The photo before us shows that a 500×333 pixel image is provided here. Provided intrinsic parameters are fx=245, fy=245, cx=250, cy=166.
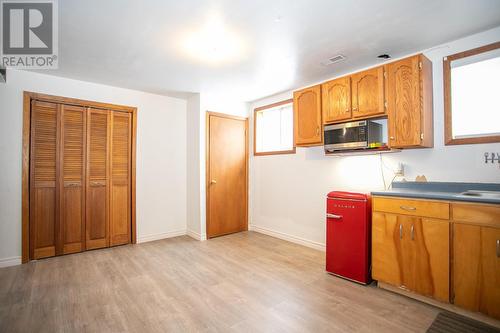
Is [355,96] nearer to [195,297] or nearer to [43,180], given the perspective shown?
[195,297]

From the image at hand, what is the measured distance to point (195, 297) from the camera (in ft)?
7.84

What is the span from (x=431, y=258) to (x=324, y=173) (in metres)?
1.74

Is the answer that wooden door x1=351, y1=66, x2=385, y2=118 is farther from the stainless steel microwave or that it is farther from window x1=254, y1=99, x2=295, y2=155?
window x1=254, y1=99, x2=295, y2=155

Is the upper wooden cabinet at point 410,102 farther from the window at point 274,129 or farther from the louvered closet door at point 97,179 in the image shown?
the louvered closet door at point 97,179

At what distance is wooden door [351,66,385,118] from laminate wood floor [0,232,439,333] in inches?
76.2

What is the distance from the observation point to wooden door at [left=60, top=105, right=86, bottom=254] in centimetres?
350

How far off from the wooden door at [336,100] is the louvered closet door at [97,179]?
3308mm

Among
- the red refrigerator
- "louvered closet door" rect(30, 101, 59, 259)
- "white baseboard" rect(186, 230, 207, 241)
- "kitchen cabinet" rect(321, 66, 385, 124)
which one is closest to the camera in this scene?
the red refrigerator

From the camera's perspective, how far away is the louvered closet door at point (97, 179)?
3.71m

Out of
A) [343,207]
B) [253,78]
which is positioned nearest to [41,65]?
[253,78]

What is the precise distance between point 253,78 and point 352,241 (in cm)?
255

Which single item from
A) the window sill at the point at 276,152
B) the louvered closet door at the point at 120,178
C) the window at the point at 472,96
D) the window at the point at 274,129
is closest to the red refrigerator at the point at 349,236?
the window at the point at 472,96

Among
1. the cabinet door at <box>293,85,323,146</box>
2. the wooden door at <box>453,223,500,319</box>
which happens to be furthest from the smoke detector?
the wooden door at <box>453,223,500,319</box>

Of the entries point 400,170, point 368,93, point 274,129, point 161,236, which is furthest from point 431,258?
point 161,236
